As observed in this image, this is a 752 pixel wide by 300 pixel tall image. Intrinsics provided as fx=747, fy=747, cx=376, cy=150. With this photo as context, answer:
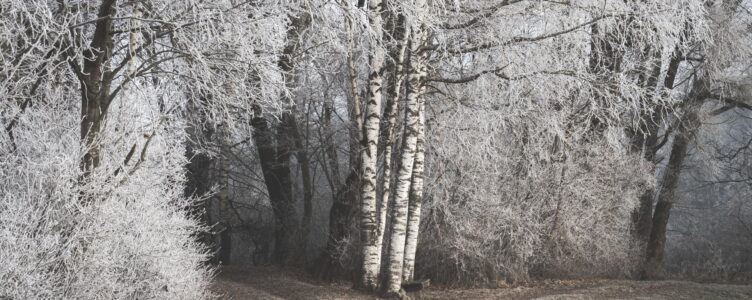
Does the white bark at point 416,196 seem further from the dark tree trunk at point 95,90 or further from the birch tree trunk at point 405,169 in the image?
the dark tree trunk at point 95,90

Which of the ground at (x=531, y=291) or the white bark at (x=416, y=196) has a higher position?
the white bark at (x=416, y=196)

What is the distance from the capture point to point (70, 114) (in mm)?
8070

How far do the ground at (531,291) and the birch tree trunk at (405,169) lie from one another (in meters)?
0.54

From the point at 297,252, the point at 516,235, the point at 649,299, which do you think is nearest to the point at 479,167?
the point at 516,235

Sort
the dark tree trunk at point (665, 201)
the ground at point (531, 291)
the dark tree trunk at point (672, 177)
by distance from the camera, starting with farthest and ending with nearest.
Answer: the dark tree trunk at point (665, 201) < the dark tree trunk at point (672, 177) < the ground at point (531, 291)

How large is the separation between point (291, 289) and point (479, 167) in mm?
3457

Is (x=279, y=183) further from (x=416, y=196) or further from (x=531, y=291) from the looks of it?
(x=531, y=291)

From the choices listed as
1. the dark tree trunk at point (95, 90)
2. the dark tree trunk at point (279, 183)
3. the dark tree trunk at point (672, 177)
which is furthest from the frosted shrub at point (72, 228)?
the dark tree trunk at point (672, 177)

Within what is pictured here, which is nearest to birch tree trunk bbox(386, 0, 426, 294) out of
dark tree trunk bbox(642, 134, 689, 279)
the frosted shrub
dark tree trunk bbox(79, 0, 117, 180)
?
the frosted shrub

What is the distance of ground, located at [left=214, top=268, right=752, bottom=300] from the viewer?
397 inches

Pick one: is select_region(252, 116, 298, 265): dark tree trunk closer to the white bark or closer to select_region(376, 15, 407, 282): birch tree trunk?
select_region(376, 15, 407, 282): birch tree trunk

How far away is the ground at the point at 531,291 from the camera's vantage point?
10.1m

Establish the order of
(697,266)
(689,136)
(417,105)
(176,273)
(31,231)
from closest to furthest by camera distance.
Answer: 1. (31,231)
2. (176,273)
3. (417,105)
4. (689,136)
5. (697,266)

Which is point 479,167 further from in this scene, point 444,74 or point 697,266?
point 697,266
